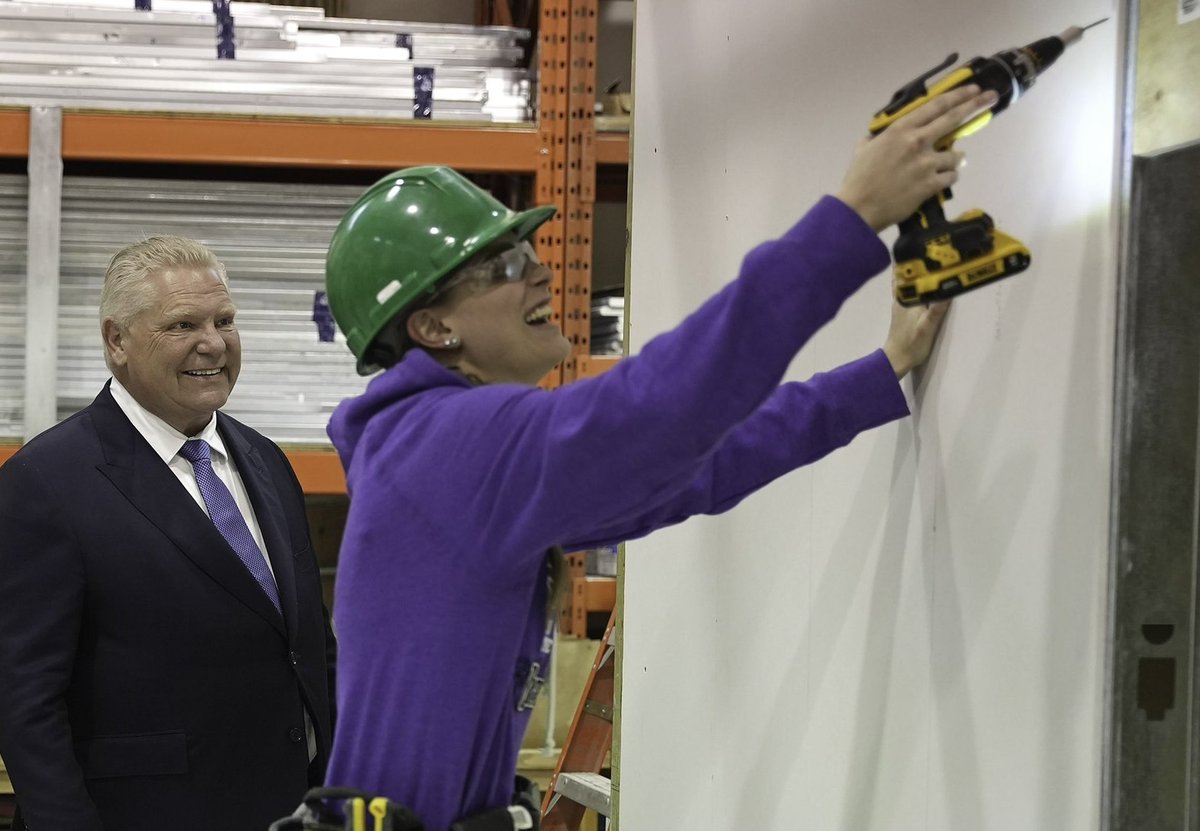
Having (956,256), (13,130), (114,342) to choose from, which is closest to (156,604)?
(114,342)

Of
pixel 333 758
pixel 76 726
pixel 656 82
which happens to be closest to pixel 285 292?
pixel 656 82

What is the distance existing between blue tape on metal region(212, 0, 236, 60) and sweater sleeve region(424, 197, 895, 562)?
2669 millimetres

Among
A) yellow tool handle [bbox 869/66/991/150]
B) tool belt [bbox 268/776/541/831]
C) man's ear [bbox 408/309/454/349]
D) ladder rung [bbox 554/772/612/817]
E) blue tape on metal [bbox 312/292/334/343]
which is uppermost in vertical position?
blue tape on metal [bbox 312/292/334/343]

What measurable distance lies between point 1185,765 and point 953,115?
26.7 inches

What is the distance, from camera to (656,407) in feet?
3.79

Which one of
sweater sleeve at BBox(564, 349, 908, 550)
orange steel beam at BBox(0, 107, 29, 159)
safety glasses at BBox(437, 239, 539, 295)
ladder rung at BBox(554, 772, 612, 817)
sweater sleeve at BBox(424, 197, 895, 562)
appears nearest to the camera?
sweater sleeve at BBox(424, 197, 895, 562)

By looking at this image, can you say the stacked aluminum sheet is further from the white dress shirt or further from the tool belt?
the tool belt

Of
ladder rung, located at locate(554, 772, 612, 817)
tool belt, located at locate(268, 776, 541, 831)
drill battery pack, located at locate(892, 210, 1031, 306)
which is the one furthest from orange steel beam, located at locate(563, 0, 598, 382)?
drill battery pack, located at locate(892, 210, 1031, 306)

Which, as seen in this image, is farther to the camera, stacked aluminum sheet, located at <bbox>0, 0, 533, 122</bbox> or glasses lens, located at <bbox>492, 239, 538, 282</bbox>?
stacked aluminum sheet, located at <bbox>0, 0, 533, 122</bbox>

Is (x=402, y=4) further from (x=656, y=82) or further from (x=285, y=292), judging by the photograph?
(x=656, y=82)

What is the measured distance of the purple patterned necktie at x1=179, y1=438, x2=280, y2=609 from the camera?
7.83 ft

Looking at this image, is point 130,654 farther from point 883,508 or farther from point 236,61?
point 236,61

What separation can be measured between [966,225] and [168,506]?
5.10ft

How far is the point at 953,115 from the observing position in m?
1.17
